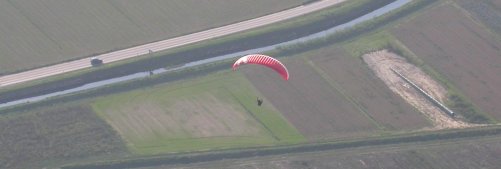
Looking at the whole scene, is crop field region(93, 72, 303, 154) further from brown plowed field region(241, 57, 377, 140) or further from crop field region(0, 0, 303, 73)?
crop field region(0, 0, 303, 73)

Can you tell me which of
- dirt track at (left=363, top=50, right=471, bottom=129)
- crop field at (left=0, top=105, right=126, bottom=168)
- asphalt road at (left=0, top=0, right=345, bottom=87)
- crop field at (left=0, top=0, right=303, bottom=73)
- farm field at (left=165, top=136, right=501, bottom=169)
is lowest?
farm field at (left=165, top=136, right=501, bottom=169)

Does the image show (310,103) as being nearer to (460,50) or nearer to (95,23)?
(460,50)

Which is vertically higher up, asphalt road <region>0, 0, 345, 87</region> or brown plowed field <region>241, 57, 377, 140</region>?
asphalt road <region>0, 0, 345, 87</region>

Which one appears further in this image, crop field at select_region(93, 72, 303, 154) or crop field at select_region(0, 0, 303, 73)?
crop field at select_region(0, 0, 303, 73)

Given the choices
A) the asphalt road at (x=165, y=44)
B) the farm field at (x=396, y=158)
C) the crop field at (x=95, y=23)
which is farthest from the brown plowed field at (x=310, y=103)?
the crop field at (x=95, y=23)

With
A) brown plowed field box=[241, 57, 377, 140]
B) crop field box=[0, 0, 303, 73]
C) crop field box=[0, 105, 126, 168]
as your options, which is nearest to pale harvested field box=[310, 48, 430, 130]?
brown plowed field box=[241, 57, 377, 140]

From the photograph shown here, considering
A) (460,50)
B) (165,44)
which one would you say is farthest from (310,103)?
(460,50)

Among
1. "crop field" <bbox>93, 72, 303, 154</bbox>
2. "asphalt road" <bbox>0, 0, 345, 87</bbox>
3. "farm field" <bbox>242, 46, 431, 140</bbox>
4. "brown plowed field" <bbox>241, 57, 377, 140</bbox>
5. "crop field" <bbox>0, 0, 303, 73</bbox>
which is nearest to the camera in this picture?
"crop field" <bbox>93, 72, 303, 154</bbox>

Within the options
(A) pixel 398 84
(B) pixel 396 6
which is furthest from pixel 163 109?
(B) pixel 396 6
